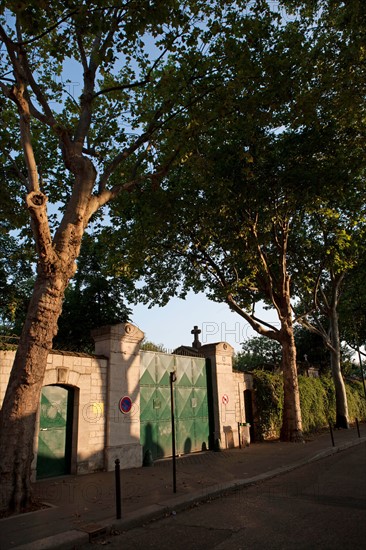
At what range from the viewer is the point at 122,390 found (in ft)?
37.7

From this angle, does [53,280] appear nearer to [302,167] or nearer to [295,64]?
[295,64]

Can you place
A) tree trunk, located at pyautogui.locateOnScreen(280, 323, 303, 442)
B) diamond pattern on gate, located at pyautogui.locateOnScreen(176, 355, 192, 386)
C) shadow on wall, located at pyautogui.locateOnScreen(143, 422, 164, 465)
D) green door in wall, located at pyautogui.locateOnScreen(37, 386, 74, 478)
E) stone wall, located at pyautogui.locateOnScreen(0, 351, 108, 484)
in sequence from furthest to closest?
tree trunk, located at pyautogui.locateOnScreen(280, 323, 303, 442), diamond pattern on gate, located at pyautogui.locateOnScreen(176, 355, 192, 386), shadow on wall, located at pyautogui.locateOnScreen(143, 422, 164, 465), stone wall, located at pyautogui.locateOnScreen(0, 351, 108, 484), green door in wall, located at pyautogui.locateOnScreen(37, 386, 74, 478)

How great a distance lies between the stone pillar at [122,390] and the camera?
1084 centimetres

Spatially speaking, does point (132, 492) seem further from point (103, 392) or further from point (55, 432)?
point (103, 392)

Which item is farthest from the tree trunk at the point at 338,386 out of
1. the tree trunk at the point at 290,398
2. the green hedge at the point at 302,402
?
the tree trunk at the point at 290,398

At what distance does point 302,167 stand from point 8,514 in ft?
41.9

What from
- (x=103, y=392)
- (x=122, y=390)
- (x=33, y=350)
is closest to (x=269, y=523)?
(x=33, y=350)

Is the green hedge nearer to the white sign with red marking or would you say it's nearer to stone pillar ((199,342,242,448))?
stone pillar ((199,342,242,448))

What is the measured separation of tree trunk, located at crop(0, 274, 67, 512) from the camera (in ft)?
20.5

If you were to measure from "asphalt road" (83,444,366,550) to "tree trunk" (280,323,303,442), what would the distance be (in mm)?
7454

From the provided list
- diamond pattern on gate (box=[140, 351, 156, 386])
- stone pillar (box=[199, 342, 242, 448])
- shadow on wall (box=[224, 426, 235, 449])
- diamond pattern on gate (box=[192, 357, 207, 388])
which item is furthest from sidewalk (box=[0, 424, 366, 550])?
diamond pattern on gate (box=[192, 357, 207, 388])

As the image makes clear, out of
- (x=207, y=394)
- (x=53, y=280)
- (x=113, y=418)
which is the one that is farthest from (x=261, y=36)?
(x=207, y=394)

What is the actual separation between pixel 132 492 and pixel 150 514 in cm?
168

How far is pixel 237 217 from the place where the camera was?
50.4 feet
